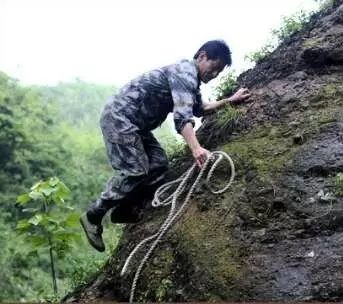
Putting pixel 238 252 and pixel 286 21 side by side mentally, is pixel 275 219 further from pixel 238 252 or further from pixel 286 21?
pixel 286 21

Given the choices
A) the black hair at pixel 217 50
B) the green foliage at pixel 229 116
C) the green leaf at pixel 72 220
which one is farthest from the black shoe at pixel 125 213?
the black hair at pixel 217 50

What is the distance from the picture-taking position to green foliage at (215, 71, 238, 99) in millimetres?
6027

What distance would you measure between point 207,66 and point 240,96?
51 cm

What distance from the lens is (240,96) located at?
5406mm

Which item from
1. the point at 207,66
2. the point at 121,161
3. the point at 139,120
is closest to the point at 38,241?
the point at 121,161

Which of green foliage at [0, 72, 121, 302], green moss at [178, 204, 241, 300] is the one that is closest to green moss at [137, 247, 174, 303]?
green moss at [178, 204, 241, 300]

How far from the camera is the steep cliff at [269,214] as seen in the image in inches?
141

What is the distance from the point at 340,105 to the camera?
4762mm

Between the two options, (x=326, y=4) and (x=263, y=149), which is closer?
(x=263, y=149)

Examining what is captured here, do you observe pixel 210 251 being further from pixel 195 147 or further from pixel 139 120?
pixel 139 120

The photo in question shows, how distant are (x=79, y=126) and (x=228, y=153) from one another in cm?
4330

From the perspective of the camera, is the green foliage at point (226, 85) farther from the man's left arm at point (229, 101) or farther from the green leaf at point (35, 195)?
the green leaf at point (35, 195)

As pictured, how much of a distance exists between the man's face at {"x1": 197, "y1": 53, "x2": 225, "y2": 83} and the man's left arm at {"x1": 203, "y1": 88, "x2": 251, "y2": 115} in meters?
0.35

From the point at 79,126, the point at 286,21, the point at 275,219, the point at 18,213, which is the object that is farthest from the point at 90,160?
the point at 275,219
